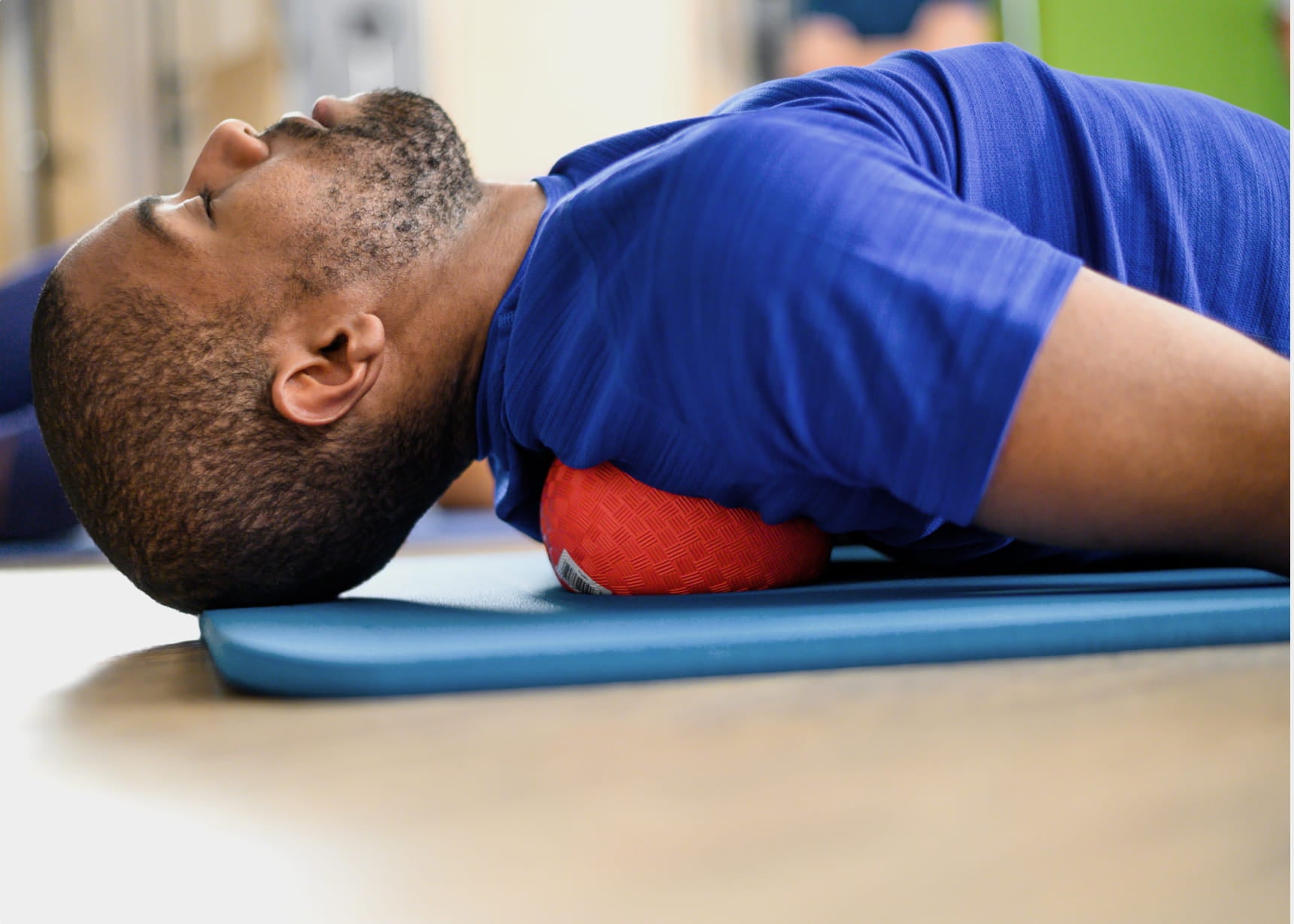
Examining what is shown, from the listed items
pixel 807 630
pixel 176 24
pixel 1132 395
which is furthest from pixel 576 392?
pixel 176 24

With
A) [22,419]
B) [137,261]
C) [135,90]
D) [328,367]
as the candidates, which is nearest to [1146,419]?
[328,367]

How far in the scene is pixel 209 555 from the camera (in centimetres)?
104

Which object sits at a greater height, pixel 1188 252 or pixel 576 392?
pixel 1188 252

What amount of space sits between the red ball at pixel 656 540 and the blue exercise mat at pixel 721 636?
72 millimetres

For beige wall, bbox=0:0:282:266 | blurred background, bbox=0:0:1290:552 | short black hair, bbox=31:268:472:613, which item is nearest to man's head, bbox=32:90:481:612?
short black hair, bbox=31:268:472:613

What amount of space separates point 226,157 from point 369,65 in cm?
371

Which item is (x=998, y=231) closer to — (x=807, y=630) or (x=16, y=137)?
(x=807, y=630)

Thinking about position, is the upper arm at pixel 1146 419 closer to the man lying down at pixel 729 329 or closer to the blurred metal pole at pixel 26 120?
the man lying down at pixel 729 329

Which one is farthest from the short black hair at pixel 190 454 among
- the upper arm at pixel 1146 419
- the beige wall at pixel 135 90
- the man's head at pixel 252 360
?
the beige wall at pixel 135 90

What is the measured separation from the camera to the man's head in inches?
39.9

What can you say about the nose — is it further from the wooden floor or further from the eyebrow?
the wooden floor

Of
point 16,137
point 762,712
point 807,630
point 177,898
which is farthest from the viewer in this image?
point 16,137

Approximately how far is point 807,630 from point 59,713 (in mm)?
535

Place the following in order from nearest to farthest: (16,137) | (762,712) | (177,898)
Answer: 1. (177,898)
2. (762,712)
3. (16,137)
